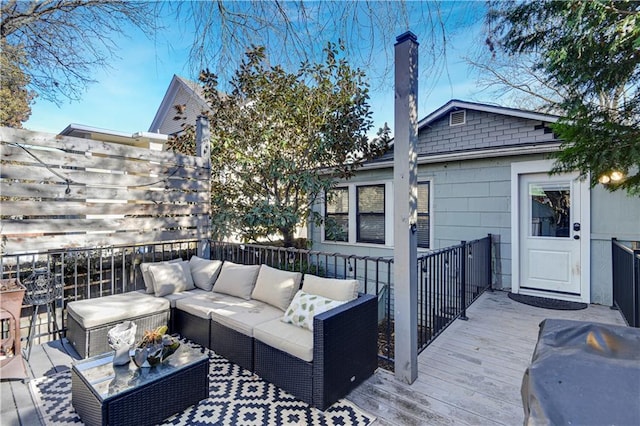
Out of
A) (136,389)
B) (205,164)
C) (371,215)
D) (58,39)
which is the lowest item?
(136,389)

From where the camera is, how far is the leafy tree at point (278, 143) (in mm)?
5602

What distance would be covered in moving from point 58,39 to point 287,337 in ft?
22.5

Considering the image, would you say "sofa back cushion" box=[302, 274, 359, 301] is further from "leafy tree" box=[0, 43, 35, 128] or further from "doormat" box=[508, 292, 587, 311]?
"leafy tree" box=[0, 43, 35, 128]

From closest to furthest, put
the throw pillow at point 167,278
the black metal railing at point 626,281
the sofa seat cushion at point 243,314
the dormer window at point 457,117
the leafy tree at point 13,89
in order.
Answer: the sofa seat cushion at point 243,314 < the black metal railing at point 626,281 < the throw pillow at point 167,278 < the leafy tree at point 13,89 < the dormer window at point 457,117

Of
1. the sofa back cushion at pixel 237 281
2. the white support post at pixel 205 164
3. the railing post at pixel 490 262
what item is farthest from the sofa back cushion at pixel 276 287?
the railing post at pixel 490 262

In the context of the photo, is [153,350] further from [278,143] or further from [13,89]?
[13,89]

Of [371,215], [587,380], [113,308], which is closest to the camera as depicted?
[587,380]

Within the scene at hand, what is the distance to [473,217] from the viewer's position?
5.90 m

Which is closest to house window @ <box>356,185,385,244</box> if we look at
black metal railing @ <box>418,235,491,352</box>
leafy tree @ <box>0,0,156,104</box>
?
black metal railing @ <box>418,235,491,352</box>

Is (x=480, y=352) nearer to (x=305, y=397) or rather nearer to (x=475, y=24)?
(x=305, y=397)

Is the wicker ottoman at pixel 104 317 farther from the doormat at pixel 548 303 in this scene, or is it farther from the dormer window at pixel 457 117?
the dormer window at pixel 457 117

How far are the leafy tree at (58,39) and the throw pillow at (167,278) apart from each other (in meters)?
3.07

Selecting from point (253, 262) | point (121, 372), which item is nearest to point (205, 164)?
point (253, 262)

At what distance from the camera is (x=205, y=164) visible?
5.59 metres
